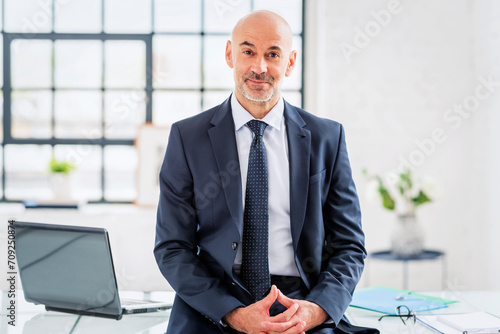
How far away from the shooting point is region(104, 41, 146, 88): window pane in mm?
4422

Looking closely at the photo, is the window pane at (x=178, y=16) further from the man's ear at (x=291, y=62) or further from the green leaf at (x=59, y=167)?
the man's ear at (x=291, y=62)

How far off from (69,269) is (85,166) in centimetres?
293

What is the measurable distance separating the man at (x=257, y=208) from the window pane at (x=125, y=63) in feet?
9.33

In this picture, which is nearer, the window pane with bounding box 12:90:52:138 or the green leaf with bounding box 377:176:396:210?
the green leaf with bounding box 377:176:396:210

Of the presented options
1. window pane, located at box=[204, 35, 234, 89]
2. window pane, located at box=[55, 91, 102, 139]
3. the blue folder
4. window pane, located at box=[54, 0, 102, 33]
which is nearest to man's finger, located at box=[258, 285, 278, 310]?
the blue folder

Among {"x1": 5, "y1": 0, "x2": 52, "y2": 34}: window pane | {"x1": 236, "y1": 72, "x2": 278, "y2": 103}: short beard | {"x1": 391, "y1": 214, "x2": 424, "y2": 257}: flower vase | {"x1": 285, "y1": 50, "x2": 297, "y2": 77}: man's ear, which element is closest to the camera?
{"x1": 236, "y1": 72, "x2": 278, "y2": 103}: short beard

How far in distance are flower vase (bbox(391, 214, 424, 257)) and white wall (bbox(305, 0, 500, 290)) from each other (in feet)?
1.65

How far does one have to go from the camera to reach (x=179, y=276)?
1576 millimetres

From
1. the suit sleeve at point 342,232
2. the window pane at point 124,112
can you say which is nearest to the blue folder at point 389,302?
the suit sleeve at point 342,232

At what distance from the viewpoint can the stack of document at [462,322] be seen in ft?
4.94

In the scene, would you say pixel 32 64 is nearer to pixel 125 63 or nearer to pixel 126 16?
pixel 125 63

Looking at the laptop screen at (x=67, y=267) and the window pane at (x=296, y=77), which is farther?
→ the window pane at (x=296, y=77)

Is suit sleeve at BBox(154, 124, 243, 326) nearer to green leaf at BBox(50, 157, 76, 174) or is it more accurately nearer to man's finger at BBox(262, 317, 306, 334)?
man's finger at BBox(262, 317, 306, 334)

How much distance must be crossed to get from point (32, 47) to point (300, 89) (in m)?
2.20
